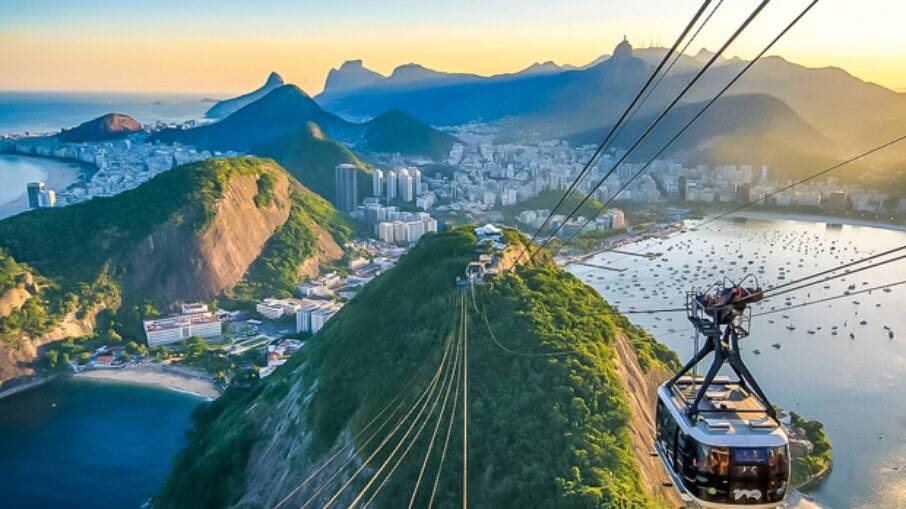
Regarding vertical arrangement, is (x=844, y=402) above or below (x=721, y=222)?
below

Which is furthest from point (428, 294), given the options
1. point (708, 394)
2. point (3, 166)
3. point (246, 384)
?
point (3, 166)

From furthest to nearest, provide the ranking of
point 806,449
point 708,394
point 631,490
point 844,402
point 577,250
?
point 577,250, point 844,402, point 806,449, point 631,490, point 708,394

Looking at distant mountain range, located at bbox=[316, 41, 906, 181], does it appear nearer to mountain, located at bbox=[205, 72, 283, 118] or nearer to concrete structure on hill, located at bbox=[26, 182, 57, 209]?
mountain, located at bbox=[205, 72, 283, 118]

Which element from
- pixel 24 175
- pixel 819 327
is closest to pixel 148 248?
pixel 819 327

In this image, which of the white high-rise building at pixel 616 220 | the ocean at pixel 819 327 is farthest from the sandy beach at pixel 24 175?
the ocean at pixel 819 327

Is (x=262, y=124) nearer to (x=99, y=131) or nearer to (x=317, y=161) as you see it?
(x=99, y=131)

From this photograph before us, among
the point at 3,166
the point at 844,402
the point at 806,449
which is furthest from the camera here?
the point at 3,166

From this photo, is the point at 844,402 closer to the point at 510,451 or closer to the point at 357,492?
the point at 510,451
